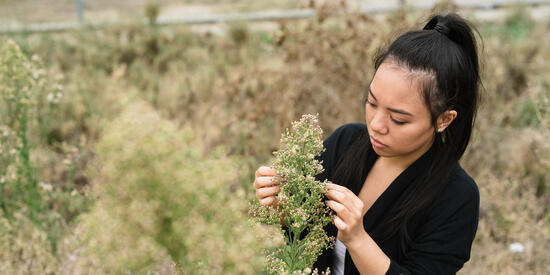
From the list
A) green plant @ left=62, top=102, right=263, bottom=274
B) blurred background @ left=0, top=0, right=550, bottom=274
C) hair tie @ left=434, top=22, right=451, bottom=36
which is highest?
hair tie @ left=434, top=22, right=451, bottom=36

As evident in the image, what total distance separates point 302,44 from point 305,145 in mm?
3125

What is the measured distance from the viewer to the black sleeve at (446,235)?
4.65 ft

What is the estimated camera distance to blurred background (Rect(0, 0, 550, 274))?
63 cm

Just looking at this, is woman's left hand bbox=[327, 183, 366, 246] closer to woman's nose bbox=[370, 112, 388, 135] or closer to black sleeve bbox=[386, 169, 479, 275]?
woman's nose bbox=[370, 112, 388, 135]

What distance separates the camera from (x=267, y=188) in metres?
1.19

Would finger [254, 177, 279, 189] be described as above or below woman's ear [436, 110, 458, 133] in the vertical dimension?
below

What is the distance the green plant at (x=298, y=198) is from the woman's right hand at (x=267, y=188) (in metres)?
0.17

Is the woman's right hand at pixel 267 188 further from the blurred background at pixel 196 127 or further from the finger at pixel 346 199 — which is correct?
the blurred background at pixel 196 127

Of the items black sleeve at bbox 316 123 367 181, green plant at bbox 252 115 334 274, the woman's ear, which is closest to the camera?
green plant at bbox 252 115 334 274

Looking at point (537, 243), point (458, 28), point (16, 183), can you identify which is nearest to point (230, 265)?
point (458, 28)

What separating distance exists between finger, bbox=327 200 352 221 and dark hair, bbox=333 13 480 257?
395 millimetres

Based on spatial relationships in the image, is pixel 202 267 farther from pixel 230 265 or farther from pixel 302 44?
pixel 302 44

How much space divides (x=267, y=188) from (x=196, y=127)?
298 centimetres

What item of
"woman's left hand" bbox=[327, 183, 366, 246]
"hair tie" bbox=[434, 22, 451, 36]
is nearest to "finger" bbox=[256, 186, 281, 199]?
"woman's left hand" bbox=[327, 183, 366, 246]
